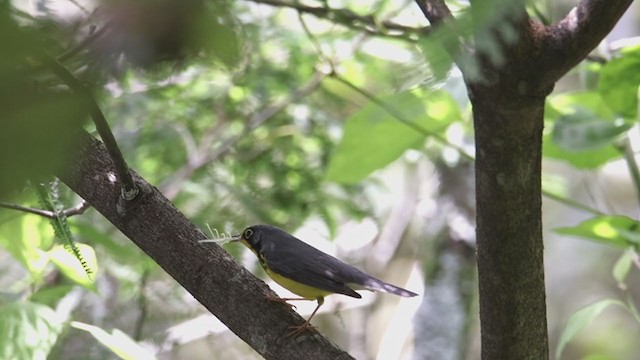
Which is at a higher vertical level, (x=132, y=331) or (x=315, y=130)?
(x=315, y=130)

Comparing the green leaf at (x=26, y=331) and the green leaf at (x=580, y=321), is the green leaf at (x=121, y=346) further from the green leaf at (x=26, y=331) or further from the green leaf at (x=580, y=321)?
the green leaf at (x=580, y=321)

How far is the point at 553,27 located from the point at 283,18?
2025 millimetres

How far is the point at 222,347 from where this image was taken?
10.7ft

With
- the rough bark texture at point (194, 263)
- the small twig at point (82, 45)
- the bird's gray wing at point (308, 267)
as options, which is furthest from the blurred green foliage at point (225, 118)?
the bird's gray wing at point (308, 267)

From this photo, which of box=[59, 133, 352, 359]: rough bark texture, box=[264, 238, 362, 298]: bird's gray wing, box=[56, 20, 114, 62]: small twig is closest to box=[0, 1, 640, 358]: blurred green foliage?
box=[56, 20, 114, 62]: small twig

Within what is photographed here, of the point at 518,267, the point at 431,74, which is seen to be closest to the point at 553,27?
the point at 518,267

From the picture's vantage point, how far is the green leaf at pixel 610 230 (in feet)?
4.58

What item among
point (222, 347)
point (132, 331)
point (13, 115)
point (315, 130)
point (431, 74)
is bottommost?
point (13, 115)

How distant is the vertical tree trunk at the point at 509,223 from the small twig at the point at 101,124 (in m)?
0.43

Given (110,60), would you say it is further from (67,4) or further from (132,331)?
(132,331)

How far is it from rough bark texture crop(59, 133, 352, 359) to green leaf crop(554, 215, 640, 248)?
52 cm

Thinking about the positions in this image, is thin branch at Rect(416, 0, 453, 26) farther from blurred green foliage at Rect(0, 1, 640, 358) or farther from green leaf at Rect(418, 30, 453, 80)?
green leaf at Rect(418, 30, 453, 80)

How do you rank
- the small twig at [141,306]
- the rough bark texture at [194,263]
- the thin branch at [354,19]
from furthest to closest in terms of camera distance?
the small twig at [141,306] → the thin branch at [354,19] → the rough bark texture at [194,263]

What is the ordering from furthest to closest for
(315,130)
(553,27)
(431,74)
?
1. (315,130)
2. (553,27)
3. (431,74)
